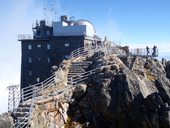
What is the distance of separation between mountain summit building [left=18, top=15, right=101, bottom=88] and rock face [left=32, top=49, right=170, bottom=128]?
2046 centimetres

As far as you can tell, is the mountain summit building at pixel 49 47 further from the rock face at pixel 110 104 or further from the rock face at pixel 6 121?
the rock face at pixel 6 121

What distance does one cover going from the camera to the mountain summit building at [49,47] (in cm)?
7738

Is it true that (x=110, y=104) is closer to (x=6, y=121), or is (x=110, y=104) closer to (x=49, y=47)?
(x=6, y=121)

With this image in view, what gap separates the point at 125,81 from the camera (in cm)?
5406

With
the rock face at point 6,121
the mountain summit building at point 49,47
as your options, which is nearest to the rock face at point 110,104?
the rock face at point 6,121

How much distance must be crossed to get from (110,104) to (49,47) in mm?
28921

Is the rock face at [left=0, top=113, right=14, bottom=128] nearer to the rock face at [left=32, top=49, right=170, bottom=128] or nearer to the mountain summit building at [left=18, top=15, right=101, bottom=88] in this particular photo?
the rock face at [left=32, top=49, right=170, bottom=128]

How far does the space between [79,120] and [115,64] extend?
1147 cm

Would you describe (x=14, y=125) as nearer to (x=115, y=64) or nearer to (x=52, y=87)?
(x=52, y=87)

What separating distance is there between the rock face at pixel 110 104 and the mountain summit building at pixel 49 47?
20457 mm

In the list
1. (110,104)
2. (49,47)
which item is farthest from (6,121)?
(49,47)

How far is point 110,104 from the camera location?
174 ft

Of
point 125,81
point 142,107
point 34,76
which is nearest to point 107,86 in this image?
point 125,81

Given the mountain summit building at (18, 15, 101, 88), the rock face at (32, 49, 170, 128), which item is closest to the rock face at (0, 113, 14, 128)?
Answer: the rock face at (32, 49, 170, 128)
